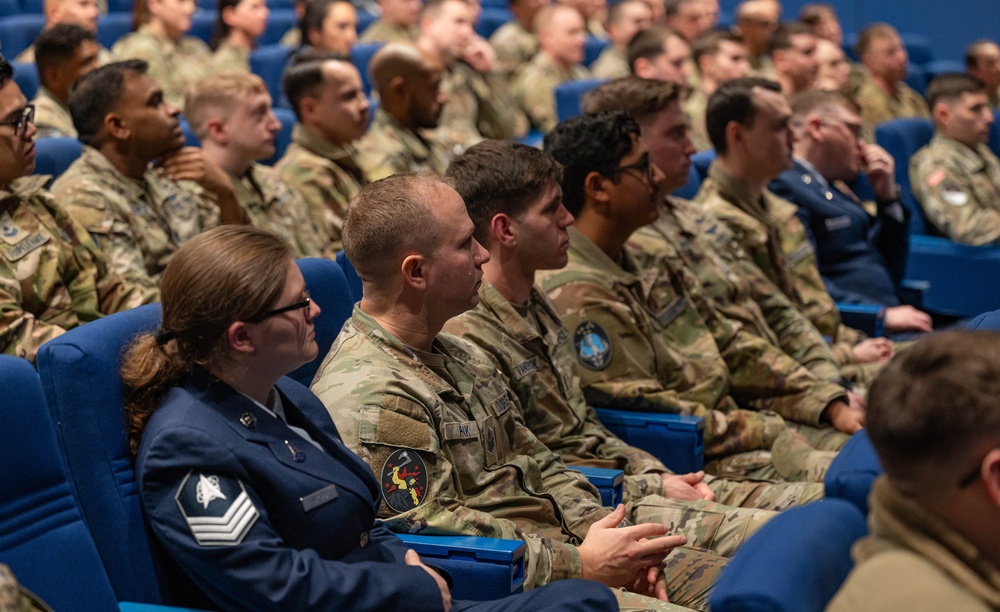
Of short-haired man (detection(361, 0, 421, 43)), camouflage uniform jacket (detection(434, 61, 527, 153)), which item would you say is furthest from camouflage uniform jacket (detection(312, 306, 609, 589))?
short-haired man (detection(361, 0, 421, 43))

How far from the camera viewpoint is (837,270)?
3.99 m

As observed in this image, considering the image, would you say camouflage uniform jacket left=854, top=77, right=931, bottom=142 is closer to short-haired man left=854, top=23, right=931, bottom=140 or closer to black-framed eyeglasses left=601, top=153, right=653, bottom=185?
short-haired man left=854, top=23, right=931, bottom=140

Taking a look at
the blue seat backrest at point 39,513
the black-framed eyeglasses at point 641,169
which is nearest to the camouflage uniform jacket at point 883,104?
the black-framed eyeglasses at point 641,169

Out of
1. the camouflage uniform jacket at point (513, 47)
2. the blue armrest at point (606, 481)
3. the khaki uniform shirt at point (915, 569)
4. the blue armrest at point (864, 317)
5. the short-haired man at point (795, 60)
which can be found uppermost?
the khaki uniform shirt at point (915, 569)

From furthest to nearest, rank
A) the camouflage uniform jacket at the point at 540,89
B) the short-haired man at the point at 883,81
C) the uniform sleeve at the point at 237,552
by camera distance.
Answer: the short-haired man at the point at 883,81
the camouflage uniform jacket at the point at 540,89
the uniform sleeve at the point at 237,552

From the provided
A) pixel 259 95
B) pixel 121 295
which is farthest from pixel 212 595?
pixel 259 95

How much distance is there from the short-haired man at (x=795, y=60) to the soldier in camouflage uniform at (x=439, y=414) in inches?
189

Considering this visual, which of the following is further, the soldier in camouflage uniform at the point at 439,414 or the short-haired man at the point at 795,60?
the short-haired man at the point at 795,60

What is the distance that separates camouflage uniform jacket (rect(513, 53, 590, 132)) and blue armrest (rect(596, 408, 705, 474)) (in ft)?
14.2

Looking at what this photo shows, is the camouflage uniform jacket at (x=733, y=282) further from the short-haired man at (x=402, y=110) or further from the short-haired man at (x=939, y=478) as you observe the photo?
the short-haired man at (x=939, y=478)

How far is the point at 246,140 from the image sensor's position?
372cm

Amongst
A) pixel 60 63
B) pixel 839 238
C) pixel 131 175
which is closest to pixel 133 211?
pixel 131 175

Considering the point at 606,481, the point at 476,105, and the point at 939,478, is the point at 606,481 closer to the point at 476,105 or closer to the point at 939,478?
the point at 939,478

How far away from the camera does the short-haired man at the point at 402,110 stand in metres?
4.48
